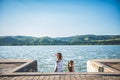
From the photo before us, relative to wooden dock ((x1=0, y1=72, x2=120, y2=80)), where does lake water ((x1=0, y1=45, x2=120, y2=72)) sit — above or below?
below

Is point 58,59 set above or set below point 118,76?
above

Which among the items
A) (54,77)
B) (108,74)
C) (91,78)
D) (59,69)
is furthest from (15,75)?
(108,74)

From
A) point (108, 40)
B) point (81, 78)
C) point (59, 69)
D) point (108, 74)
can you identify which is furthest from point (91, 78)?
point (108, 40)

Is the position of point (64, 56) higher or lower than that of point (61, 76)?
lower

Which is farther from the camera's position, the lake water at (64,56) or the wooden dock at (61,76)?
the lake water at (64,56)

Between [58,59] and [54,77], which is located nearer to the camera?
[54,77]

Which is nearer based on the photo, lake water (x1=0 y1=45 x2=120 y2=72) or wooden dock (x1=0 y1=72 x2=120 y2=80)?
wooden dock (x1=0 y1=72 x2=120 y2=80)

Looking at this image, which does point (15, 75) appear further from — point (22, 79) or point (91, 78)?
point (91, 78)

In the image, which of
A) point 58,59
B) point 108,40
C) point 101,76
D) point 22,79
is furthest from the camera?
point 108,40

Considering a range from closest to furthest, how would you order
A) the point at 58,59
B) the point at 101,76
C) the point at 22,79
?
the point at 22,79, the point at 101,76, the point at 58,59

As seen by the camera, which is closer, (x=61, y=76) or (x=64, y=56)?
(x=61, y=76)

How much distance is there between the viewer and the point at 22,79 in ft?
27.6

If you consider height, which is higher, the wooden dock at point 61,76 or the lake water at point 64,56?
the wooden dock at point 61,76

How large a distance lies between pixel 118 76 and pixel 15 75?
4.28 metres
